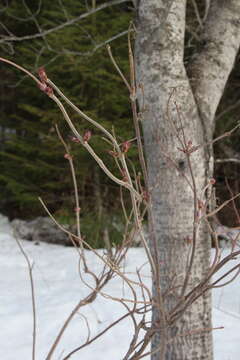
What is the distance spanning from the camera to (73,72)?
18.3 feet

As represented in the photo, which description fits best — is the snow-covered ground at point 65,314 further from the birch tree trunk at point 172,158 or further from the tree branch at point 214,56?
the tree branch at point 214,56

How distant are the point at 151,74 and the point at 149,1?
36 centimetres

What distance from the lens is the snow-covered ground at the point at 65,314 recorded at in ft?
8.89

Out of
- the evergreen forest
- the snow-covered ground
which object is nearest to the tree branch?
the snow-covered ground

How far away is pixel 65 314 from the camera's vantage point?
126 inches

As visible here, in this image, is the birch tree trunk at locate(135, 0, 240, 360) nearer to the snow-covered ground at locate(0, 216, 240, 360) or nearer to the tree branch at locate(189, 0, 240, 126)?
the tree branch at locate(189, 0, 240, 126)

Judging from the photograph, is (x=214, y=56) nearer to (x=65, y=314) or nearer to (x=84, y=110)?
(x=65, y=314)

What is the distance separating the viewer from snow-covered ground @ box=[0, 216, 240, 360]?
107 inches

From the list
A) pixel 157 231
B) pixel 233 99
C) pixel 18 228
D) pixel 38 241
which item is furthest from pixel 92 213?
pixel 157 231

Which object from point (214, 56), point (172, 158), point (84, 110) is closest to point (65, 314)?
point (172, 158)

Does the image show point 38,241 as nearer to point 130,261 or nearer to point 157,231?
point 130,261

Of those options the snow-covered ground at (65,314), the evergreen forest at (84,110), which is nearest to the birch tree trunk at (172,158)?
the snow-covered ground at (65,314)

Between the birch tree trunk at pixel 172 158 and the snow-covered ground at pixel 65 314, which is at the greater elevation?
the birch tree trunk at pixel 172 158

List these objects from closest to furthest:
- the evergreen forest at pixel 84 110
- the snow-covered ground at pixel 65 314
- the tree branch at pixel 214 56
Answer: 1. the tree branch at pixel 214 56
2. the snow-covered ground at pixel 65 314
3. the evergreen forest at pixel 84 110
